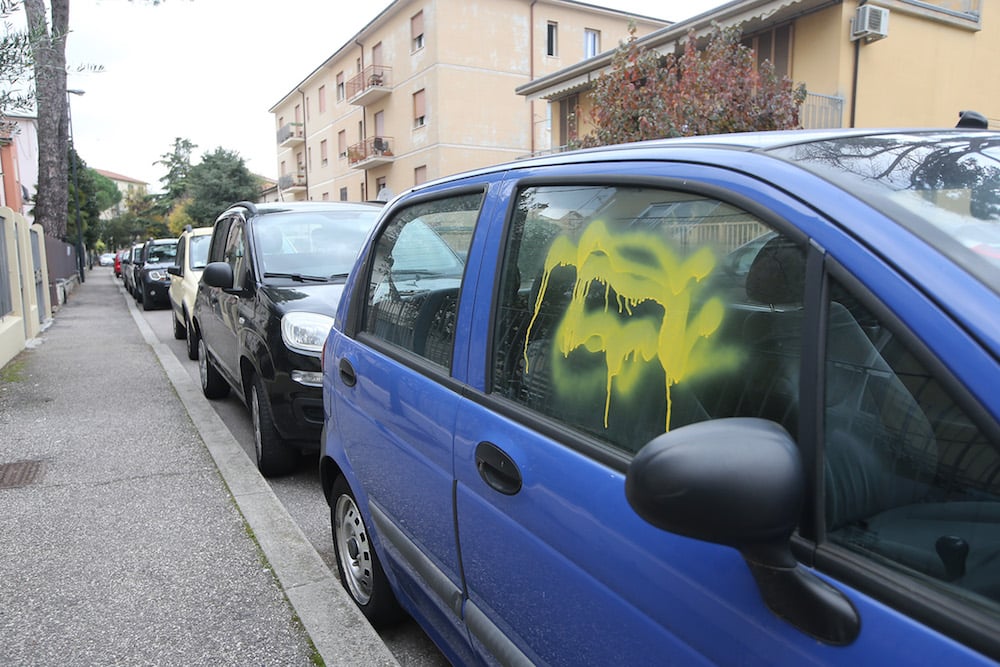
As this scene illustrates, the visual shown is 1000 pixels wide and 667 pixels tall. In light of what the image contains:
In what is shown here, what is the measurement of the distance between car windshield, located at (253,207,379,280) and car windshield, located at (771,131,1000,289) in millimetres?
4263

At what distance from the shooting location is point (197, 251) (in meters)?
10.4

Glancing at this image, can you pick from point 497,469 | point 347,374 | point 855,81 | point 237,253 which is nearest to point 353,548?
point 347,374

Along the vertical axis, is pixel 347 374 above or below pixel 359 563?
above

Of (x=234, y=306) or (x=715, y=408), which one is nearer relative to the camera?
(x=715, y=408)

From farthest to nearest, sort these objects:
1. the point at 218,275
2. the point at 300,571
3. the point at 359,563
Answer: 1. the point at 218,275
2. the point at 300,571
3. the point at 359,563

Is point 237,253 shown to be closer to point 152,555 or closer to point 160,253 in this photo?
point 152,555

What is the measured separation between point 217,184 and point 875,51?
4156 centimetres

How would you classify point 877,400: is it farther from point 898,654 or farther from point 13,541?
point 13,541

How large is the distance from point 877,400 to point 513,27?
102ft

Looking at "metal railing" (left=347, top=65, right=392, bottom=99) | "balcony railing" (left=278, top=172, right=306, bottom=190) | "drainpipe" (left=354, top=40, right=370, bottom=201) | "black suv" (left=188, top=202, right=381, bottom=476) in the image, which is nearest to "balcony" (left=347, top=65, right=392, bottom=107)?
"metal railing" (left=347, top=65, right=392, bottom=99)

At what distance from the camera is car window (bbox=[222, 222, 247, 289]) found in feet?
18.5

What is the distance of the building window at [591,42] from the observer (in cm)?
3052

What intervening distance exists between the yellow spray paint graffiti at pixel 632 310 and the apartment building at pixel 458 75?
27024mm

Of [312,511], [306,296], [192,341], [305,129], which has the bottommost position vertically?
[312,511]
